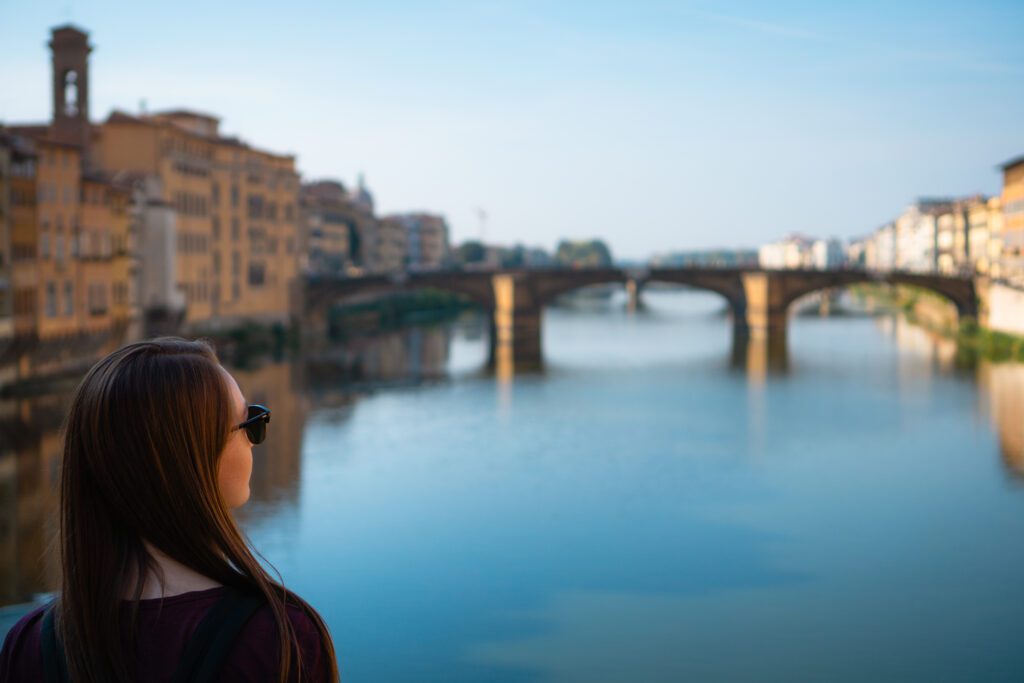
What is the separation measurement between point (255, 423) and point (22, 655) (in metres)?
0.41

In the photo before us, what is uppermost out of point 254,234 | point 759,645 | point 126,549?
point 254,234

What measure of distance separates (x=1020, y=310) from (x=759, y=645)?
27.5 metres

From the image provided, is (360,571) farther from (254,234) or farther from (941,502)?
(254,234)

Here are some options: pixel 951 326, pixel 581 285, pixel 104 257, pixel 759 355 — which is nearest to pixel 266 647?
pixel 104 257

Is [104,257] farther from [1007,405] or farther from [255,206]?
[1007,405]

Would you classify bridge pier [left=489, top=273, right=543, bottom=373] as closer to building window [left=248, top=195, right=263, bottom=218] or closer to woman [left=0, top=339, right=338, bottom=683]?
building window [left=248, top=195, right=263, bottom=218]

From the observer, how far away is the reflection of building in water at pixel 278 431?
15.5 metres

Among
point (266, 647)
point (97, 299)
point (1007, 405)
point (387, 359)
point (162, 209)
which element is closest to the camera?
point (266, 647)

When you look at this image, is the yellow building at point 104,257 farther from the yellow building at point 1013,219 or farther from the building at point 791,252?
the building at point 791,252

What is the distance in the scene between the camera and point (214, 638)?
1393mm

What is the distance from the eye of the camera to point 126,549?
1471 millimetres

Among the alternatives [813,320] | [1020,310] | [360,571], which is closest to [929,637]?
[360,571]

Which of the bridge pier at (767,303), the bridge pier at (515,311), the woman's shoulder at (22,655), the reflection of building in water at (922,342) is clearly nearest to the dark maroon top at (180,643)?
the woman's shoulder at (22,655)

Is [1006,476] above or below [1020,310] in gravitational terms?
below
